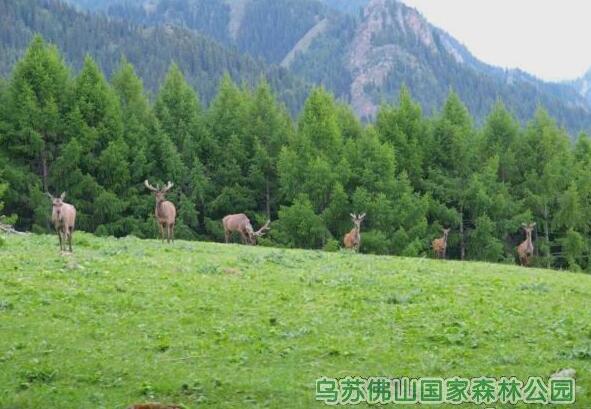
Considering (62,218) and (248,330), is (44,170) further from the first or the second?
(248,330)

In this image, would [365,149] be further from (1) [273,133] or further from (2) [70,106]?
(2) [70,106]

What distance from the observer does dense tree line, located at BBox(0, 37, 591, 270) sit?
159 feet

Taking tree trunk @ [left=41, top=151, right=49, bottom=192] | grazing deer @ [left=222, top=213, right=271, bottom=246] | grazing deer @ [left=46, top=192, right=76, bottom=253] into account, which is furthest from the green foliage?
grazing deer @ [left=46, top=192, right=76, bottom=253]

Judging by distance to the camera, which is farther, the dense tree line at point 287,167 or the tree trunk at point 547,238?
the tree trunk at point 547,238

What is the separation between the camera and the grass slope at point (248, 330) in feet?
38.2

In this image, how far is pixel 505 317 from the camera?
16062mm

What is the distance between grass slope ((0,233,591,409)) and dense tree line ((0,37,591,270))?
990 inches

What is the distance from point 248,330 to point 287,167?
3636cm

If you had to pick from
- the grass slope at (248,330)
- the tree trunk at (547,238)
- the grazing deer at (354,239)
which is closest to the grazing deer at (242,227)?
the grazing deer at (354,239)

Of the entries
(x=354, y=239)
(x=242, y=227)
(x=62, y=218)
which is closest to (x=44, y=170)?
(x=242, y=227)

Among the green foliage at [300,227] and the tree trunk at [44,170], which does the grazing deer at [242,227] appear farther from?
the tree trunk at [44,170]

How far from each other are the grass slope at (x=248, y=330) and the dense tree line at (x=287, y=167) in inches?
990

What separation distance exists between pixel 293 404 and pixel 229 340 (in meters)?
3.14

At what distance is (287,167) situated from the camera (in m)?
50.4
